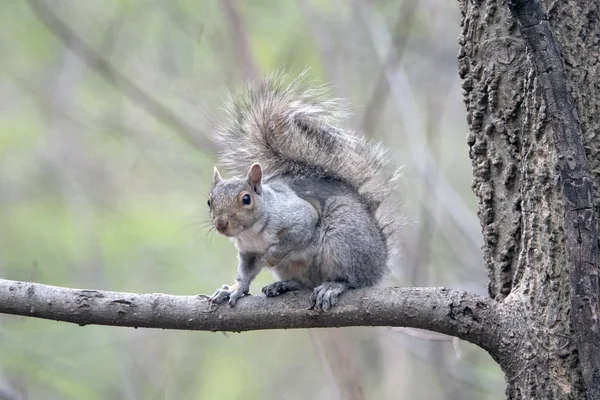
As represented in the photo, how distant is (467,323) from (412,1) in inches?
147

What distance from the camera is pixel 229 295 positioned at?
2.40 m

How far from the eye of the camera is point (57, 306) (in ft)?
6.88

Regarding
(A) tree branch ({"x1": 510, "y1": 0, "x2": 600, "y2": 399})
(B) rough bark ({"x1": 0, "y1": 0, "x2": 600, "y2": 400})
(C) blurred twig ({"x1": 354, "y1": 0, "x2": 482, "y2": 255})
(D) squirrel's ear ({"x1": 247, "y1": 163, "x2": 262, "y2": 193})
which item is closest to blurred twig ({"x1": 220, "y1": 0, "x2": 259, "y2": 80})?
(C) blurred twig ({"x1": 354, "y1": 0, "x2": 482, "y2": 255})

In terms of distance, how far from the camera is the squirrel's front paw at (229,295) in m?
2.30

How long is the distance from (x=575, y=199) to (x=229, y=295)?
1.10 m

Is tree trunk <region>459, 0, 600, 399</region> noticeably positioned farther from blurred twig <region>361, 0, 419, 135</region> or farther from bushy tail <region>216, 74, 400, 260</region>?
blurred twig <region>361, 0, 419, 135</region>

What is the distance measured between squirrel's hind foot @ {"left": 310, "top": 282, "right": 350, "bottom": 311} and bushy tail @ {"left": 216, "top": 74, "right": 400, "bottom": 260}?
0.61 m

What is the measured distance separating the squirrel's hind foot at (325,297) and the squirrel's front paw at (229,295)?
24cm

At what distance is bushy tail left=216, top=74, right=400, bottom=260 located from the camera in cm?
309

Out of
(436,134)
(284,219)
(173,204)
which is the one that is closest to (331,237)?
(284,219)

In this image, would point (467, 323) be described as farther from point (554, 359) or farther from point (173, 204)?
point (173, 204)

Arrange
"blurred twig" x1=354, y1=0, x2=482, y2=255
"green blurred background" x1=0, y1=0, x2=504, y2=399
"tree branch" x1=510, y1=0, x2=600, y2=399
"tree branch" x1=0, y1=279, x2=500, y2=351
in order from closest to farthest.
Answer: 1. "tree branch" x1=510, y1=0, x2=600, y2=399
2. "tree branch" x1=0, y1=279, x2=500, y2=351
3. "blurred twig" x1=354, y1=0, x2=482, y2=255
4. "green blurred background" x1=0, y1=0, x2=504, y2=399

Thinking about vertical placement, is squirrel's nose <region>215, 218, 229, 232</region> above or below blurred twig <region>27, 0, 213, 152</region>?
below

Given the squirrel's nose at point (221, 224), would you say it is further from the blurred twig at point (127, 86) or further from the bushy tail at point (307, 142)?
the blurred twig at point (127, 86)
